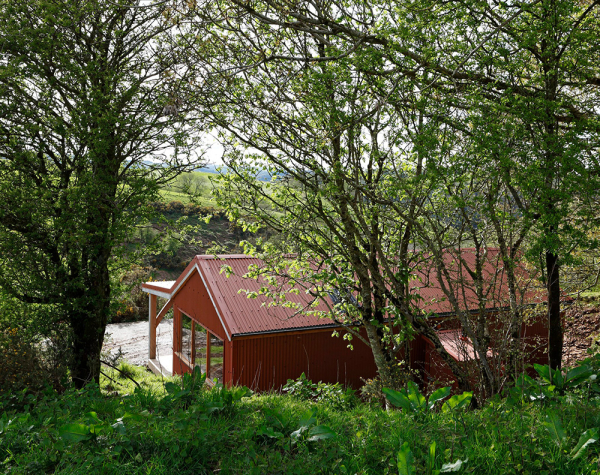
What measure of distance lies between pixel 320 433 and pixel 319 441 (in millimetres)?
136

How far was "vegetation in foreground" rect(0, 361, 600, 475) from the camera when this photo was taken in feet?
8.36

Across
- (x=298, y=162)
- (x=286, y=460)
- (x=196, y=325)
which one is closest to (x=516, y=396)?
(x=286, y=460)

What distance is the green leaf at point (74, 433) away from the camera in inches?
111

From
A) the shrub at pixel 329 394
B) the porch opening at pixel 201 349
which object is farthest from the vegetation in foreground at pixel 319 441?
the porch opening at pixel 201 349

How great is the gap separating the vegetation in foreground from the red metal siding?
20.4 feet

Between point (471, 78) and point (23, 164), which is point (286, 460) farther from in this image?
point (23, 164)

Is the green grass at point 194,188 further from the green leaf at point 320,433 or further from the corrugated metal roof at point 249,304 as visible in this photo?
the green leaf at point 320,433

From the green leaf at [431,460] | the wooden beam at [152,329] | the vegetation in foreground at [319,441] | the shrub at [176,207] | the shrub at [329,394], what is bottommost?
the wooden beam at [152,329]

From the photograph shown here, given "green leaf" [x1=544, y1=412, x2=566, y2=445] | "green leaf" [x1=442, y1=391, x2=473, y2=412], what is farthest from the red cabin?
"green leaf" [x1=544, y1=412, x2=566, y2=445]

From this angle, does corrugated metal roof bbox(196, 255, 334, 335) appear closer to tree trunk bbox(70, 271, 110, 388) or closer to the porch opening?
the porch opening

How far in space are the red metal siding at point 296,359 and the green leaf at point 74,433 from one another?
22.2ft

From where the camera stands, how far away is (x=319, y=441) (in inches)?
116

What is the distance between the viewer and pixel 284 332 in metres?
9.90

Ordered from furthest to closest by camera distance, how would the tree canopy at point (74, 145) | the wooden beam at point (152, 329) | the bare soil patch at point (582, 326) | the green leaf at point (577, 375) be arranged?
1. the wooden beam at point (152, 329)
2. the bare soil patch at point (582, 326)
3. the tree canopy at point (74, 145)
4. the green leaf at point (577, 375)
